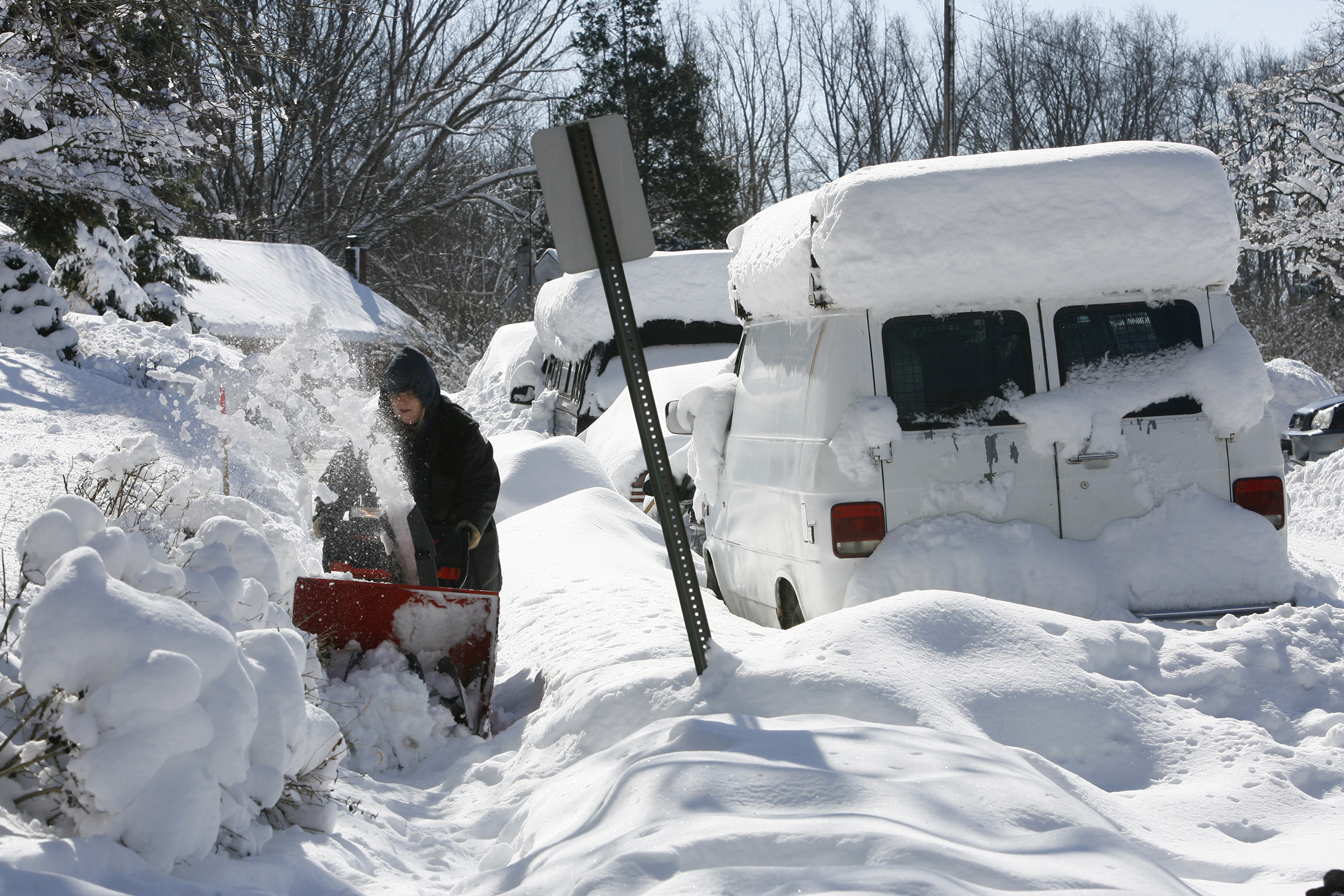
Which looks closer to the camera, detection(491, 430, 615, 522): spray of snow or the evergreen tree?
detection(491, 430, 615, 522): spray of snow

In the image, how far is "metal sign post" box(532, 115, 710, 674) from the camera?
12.9 ft

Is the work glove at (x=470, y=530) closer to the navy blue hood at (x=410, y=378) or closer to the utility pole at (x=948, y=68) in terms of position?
the navy blue hood at (x=410, y=378)

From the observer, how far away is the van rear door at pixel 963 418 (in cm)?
477

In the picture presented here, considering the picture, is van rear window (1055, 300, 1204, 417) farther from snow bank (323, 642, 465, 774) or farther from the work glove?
snow bank (323, 642, 465, 774)

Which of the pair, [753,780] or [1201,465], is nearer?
[753,780]

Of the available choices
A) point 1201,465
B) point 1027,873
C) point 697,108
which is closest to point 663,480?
point 1027,873

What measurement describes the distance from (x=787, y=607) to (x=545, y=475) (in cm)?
459

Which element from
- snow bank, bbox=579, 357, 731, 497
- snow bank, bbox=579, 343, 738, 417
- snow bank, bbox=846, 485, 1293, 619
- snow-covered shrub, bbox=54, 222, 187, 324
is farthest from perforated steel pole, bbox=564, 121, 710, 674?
snow-covered shrub, bbox=54, 222, 187, 324

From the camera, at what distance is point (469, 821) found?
3.65 m

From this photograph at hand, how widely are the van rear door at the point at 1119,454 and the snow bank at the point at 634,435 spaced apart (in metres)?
4.20

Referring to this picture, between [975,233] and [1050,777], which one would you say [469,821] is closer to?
[1050,777]

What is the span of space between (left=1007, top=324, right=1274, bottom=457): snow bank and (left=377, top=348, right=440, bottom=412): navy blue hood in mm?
2841

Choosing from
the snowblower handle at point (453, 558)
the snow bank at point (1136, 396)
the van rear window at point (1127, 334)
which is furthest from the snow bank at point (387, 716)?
the van rear window at point (1127, 334)

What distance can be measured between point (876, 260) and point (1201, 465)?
1755 millimetres
